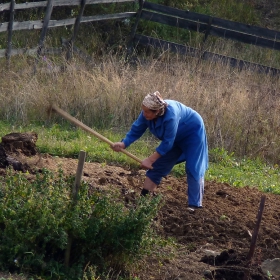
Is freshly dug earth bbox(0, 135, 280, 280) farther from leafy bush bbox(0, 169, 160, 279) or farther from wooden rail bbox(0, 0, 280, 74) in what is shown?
wooden rail bbox(0, 0, 280, 74)

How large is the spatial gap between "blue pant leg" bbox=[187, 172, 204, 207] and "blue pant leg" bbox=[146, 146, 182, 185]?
244 millimetres

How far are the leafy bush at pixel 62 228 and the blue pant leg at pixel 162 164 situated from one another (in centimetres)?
164

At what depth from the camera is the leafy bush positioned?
15.8 feet

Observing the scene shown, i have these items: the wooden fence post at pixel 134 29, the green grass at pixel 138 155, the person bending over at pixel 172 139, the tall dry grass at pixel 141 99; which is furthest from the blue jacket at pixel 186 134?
the wooden fence post at pixel 134 29

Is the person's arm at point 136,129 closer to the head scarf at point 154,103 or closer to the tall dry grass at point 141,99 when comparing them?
the head scarf at point 154,103

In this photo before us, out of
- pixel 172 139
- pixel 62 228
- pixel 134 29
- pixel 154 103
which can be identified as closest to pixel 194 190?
pixel 172 139

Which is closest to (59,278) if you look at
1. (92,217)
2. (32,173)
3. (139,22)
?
(92,217)

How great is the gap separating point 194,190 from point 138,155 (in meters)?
2.30

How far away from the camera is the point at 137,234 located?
500cm

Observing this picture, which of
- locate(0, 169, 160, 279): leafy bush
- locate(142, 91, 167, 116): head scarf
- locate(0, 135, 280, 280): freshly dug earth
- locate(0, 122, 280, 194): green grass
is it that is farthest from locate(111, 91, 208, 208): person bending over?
locate(0, 122, 280, 194): green grass

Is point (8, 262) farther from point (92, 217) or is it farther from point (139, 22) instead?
point (139, 22)

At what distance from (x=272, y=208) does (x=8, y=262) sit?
347 cm

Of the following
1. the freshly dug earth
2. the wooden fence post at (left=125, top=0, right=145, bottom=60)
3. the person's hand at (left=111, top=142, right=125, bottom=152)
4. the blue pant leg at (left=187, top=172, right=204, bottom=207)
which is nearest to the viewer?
the freshly dug earth

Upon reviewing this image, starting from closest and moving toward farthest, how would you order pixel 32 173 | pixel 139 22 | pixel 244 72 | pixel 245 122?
1. pixel 32 173
2. pixel 245 122
3. pixel 244 72
4. pixel 139 22
